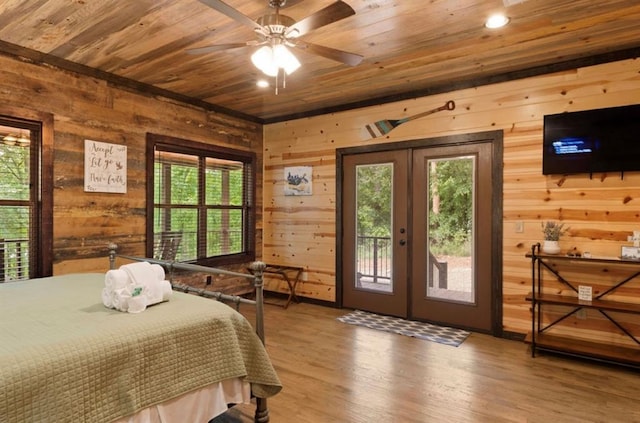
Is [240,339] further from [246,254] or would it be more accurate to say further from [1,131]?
[246,254]

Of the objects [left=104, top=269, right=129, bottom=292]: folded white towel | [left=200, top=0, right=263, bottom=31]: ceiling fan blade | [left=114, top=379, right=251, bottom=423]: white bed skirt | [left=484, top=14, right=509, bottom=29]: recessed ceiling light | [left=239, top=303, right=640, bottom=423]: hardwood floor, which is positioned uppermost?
[left=484, top=14, right=509, bottom=29]: recessed ceiling light

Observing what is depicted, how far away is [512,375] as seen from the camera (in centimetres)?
276

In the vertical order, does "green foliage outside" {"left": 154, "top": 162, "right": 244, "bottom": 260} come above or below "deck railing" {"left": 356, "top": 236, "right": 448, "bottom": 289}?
above

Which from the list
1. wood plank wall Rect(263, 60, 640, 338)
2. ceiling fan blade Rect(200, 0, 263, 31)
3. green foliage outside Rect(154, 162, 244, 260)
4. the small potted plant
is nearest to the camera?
ceiling fan blade Rect(200, 0, 263, 31)

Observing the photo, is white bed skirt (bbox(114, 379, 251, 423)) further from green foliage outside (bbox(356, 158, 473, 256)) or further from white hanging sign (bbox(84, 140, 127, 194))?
green foliage outside (bbox(356, 158, 473, 256))

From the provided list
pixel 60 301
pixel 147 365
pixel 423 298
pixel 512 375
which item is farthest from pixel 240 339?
pixel 423 298

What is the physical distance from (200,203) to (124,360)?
3.09 meters

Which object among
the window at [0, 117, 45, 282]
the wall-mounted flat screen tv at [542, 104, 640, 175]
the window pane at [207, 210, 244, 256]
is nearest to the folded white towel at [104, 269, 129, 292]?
the window at [0, 117, 45, 282]

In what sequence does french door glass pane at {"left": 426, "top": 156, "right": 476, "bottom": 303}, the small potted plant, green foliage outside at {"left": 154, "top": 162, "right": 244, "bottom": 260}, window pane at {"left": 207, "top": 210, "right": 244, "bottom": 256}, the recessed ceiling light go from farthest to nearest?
1. window pane at {"left": 207, "top": 210, "right": 244, "bottom": 256}
2. green foliage outside at {"left": 154, "top": 162, "right": 244, "bottom": 260}
3. french door glass pane at {"left": 426, "top": 156, "right": 476, "bottom": 303}
4. the small potted plant
5. the recessed ceiling light

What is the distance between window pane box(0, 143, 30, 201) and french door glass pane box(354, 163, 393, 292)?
3331mm

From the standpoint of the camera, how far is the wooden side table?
4824 millimetres

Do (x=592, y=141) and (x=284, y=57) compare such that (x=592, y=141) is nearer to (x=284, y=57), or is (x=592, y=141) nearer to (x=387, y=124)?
(x=387, y=124)

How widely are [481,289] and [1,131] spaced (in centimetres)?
457

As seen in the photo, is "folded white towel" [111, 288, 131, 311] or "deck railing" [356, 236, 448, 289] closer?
"folded white towel" [111, 288, 131, 311]
